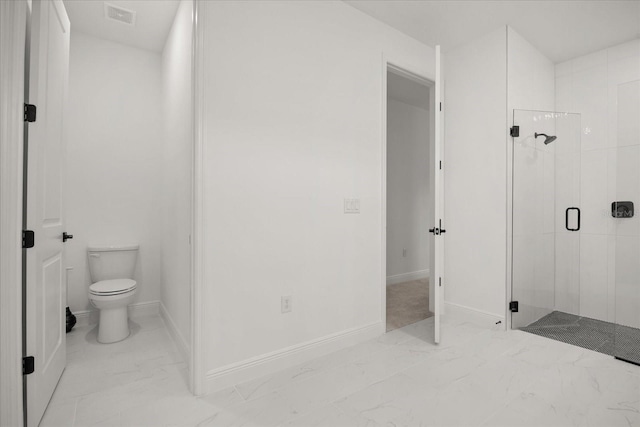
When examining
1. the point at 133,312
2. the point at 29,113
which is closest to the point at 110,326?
the point at 133,312

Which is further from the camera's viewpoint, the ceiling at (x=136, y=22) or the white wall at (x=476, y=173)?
the white wall at (x=476, y=173)

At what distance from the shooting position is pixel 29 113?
1.46m

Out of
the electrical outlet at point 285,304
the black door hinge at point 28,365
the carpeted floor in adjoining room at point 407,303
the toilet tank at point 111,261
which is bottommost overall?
the carpeted floor in adjoining room at point 407,303

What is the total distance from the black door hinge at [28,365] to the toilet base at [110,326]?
108cm

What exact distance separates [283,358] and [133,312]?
1.87 metres

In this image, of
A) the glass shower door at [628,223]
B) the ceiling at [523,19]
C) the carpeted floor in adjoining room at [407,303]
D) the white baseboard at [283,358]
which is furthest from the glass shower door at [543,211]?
the white baseboard at [283,358]

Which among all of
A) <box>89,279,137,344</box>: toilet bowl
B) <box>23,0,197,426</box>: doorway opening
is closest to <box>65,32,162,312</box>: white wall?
<box>23,0,197,426</box>: doorway opening

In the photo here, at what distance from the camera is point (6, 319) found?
1332mm

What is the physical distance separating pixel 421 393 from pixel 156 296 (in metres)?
2.67

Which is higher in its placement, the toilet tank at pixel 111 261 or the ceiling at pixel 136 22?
the ceiling at pixel 136 22

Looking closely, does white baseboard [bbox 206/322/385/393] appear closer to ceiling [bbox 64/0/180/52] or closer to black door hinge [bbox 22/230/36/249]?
black door hinge [bbox 22/230/36/249]

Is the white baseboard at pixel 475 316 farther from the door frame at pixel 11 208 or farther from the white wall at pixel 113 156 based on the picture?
the door frame at pixel 11 208

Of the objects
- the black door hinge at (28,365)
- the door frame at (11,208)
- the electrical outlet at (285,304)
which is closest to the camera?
the door frame at (11,208)

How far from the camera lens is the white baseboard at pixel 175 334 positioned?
2145mm
